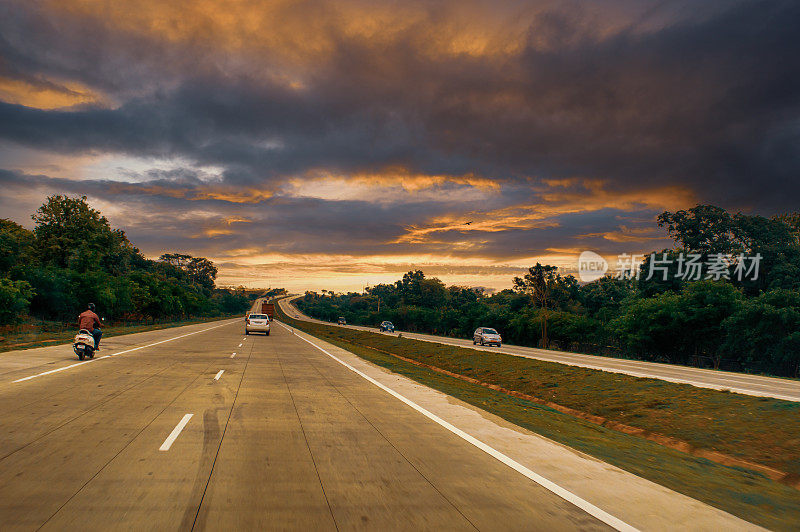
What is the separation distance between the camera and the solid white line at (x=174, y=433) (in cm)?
679

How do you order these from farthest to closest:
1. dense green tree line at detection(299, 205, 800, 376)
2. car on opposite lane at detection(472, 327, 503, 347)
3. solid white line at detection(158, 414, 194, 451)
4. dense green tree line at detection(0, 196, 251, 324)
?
car on opposite lane at detection(472, 327, 503, 347), dense green tree line at detection(0, 196, 251, 324), dense green tree line at detection(299, 205, 800, 376), solid white line at detection(158, 414, 194, 451)

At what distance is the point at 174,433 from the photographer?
7555mm

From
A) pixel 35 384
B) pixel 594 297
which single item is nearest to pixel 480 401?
pixel 35 384

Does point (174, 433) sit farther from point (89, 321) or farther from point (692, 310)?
point (692, 310)

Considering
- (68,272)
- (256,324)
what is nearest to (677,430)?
(256,324)

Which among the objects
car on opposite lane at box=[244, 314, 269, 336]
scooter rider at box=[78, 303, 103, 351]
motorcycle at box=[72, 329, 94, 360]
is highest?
scooter rider at box=[78, 303, 103, 351]

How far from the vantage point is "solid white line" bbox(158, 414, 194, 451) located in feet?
22.3

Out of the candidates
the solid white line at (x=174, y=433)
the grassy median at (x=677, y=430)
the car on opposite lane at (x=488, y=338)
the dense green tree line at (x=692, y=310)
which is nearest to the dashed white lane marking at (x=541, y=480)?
the grassy median at (x=677, y=430)

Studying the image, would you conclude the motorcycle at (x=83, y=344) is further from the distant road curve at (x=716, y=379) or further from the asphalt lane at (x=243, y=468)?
the distant road curve at (x=716, y=379)

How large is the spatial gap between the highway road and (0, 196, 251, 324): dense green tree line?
1289 inches

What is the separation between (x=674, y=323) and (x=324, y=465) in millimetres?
42422

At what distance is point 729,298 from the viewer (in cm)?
3938

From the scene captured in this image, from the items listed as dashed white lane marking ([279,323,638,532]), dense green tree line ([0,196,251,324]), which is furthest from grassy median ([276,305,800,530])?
dense green tree line ([0,196,251,324])

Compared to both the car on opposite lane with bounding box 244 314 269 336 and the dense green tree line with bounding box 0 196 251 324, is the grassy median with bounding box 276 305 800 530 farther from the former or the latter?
the dense green tree line with bounding box 0 196 251 324
